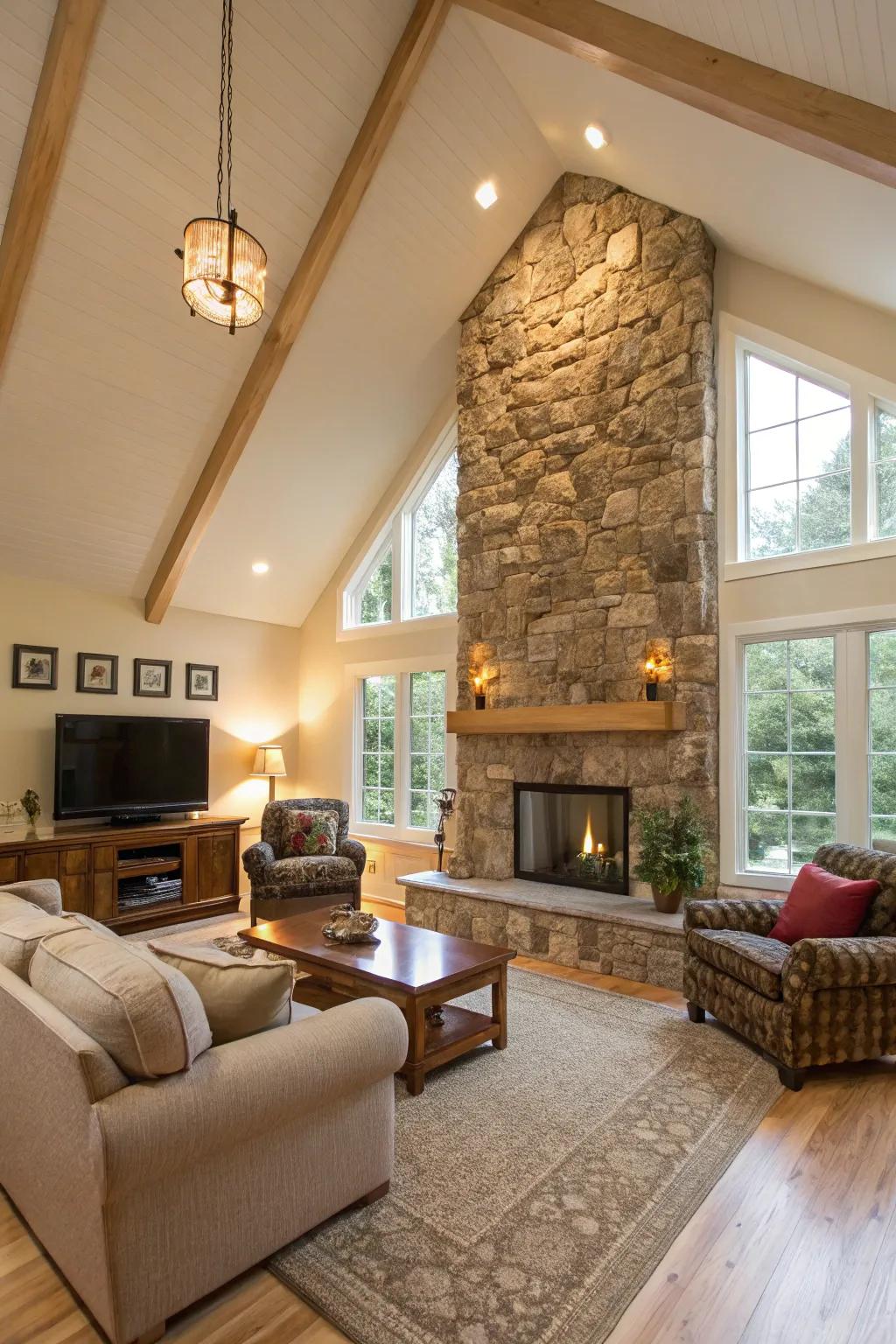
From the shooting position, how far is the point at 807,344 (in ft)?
A: 15.3

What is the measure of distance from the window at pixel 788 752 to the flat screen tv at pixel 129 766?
172 inches

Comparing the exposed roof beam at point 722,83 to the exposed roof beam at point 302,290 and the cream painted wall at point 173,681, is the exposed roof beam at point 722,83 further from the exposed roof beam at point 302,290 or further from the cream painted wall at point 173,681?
the cream painted wall at point 173,681

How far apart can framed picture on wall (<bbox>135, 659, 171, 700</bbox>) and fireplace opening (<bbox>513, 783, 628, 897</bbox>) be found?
318 centimetres

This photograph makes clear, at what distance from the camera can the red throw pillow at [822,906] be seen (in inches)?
134

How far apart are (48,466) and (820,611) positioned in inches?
199

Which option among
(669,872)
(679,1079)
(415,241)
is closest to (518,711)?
(669,872)

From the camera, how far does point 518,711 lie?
550 cm

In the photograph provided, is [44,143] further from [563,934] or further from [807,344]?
[563,934]

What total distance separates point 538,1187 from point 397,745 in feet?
15.4

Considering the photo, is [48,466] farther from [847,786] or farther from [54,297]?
[847,786]

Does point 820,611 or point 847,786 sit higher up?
point 820,611

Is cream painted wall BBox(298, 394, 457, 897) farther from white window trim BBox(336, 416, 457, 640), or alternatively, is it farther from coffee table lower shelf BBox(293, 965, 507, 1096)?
coffee table lower shelf BBox(293, 965, 507, 1096)

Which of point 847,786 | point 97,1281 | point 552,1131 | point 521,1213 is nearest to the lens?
point 97,1281

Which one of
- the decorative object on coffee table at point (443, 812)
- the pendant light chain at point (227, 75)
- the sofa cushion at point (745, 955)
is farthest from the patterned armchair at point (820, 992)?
the pendant light chain at point (227, 75)
